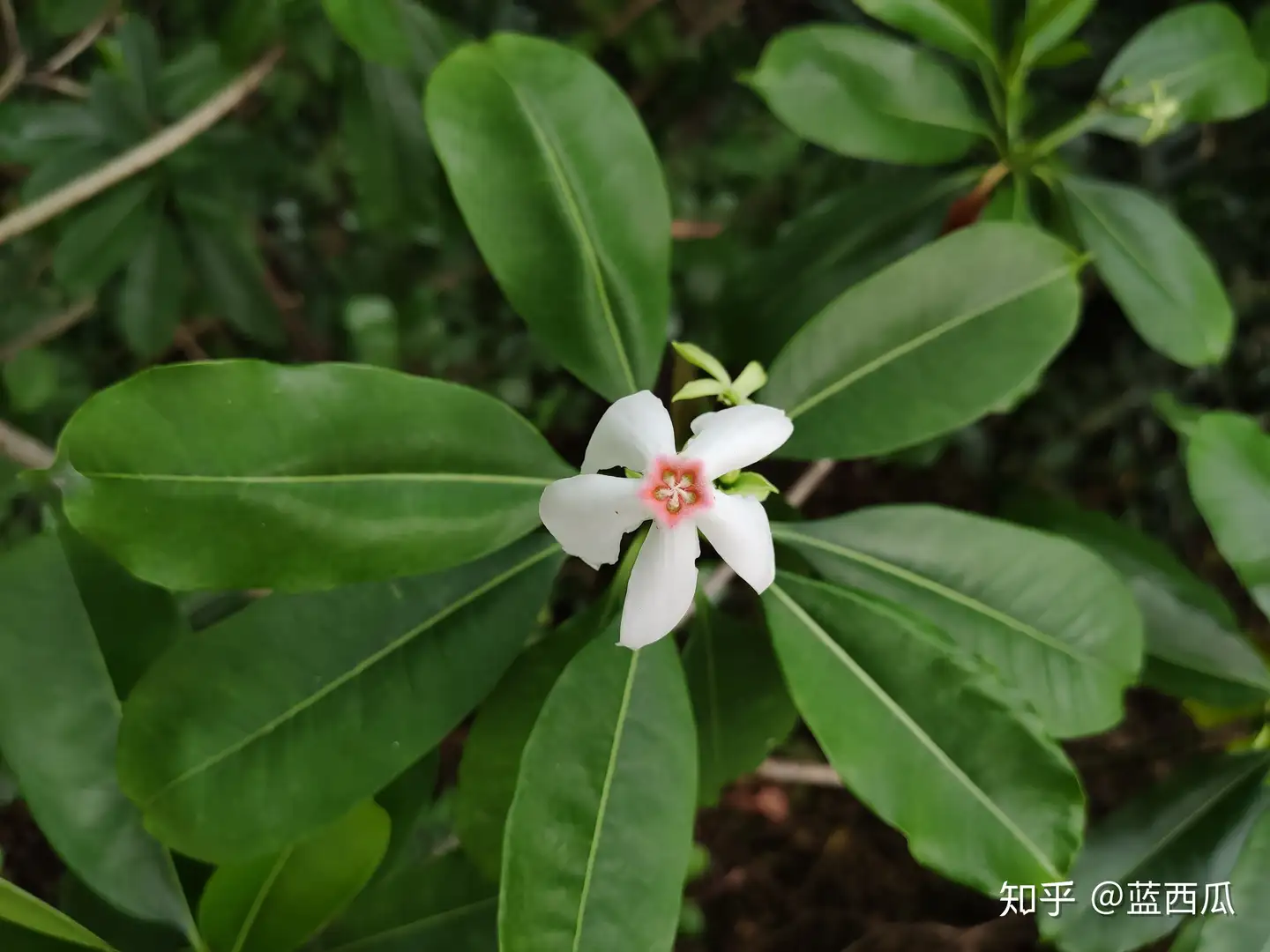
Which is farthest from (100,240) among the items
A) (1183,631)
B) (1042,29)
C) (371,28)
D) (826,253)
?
(1183,631)

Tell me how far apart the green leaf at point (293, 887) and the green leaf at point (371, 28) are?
29.7 inches

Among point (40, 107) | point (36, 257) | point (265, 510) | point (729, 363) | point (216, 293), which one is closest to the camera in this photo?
point (265, 510)

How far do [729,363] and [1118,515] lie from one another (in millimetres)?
954

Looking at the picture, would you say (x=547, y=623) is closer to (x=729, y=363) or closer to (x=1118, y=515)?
(x=729, y=363)

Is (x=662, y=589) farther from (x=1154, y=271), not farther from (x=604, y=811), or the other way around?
(x=1154, y=271)

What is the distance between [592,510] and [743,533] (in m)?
0.11

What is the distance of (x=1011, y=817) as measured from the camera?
692 mm

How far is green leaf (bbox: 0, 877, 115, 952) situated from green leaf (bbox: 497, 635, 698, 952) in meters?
0.35

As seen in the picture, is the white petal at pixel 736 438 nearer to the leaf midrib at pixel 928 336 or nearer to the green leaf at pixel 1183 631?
the leaf midrib at pixel 928 336

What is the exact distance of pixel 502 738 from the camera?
836mm

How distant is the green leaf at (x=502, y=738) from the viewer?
2.70 feet

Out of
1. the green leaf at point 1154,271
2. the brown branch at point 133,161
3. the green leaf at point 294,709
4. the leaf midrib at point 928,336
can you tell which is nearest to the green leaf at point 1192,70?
the green leaf at point 1154,271

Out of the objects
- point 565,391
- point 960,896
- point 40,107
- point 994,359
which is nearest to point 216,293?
point 40,107

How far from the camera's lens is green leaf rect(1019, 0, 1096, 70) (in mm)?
911
